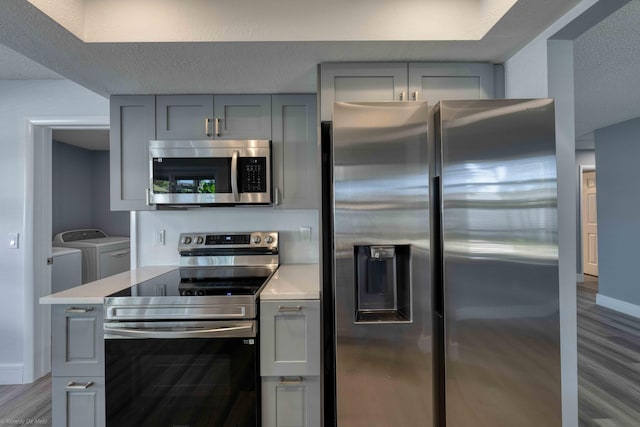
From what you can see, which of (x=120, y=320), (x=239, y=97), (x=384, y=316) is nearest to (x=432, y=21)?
(x=239, y=97)

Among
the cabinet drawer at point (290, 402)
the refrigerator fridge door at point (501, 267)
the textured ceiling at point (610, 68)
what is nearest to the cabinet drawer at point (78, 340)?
the cabinet drawer at point (290, 402)

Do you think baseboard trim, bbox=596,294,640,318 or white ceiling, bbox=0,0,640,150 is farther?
baseboard trim, bbox=596,294,640,318

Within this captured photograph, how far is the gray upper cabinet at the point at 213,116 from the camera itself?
2117 mm

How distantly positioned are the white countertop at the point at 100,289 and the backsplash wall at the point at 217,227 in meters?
0.16

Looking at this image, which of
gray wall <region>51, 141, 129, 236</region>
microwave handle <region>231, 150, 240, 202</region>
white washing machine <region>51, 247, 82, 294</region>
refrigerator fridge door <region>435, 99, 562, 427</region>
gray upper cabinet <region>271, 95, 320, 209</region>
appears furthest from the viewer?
gray wall <region>51, 141, 129, 236</region>

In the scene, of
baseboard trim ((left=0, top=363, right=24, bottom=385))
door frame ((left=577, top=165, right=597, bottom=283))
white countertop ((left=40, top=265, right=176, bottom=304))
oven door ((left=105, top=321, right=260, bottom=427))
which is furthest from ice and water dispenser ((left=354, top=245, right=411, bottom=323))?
door frame ((left=577, top=165, right=597, bottom=283))

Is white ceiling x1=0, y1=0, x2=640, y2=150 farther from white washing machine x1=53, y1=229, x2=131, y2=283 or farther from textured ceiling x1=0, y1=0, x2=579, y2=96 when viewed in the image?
white washing machine x1=53, y1=229, x2=131, y2=283

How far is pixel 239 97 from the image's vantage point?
2123 mm

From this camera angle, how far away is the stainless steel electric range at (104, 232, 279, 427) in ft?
5.16

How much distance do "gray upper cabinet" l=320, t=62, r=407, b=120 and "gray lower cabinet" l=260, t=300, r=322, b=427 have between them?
1095 millimetres

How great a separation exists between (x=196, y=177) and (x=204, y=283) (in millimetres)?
689

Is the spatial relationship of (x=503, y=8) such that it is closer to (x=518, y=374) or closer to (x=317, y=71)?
(x=317, y=71)

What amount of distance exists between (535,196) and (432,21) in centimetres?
94

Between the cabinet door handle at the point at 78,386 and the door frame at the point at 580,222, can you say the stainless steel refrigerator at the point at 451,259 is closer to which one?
the cabinet door handle at the point at 78,386
